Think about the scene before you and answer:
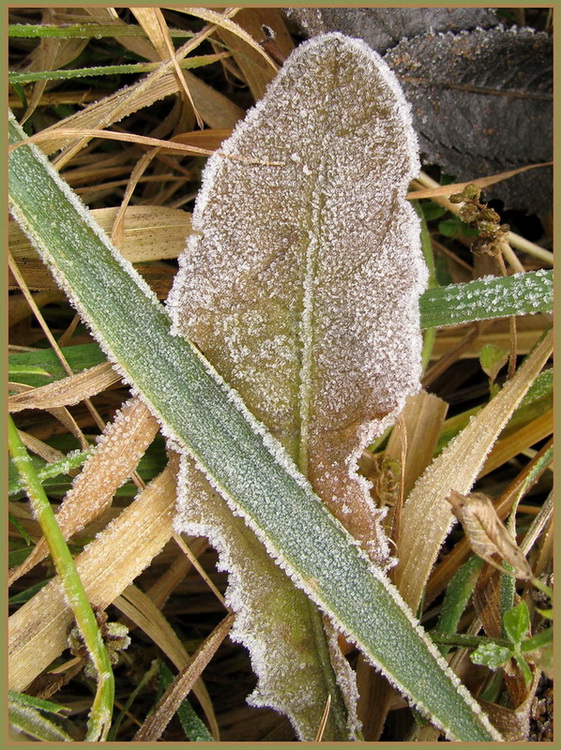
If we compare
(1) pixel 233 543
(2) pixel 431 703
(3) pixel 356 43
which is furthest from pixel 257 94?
(2) pixel 431 703

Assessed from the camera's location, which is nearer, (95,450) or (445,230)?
(95,450)

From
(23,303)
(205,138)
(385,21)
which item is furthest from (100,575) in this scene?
(385,21)

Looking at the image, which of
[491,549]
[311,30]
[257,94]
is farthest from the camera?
[257,94]

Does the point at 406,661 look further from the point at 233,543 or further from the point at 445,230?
the point at 445,230

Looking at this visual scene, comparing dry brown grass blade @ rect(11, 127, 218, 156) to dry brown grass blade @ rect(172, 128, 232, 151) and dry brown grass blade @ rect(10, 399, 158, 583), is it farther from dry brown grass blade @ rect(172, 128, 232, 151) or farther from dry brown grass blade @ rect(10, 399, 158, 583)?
dry brown grass blade @ rect(10, 399, 158, 583)

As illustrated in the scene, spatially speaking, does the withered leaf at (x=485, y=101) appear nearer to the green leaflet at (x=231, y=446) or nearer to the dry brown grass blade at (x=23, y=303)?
the green leaflet at (x=231, y=446)

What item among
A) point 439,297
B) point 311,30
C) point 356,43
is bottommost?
point 439,297

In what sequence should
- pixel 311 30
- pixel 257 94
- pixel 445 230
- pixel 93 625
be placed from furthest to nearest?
pixel 445 230 → pixel 257 94 → pixel 311 30 → pixel 93 625

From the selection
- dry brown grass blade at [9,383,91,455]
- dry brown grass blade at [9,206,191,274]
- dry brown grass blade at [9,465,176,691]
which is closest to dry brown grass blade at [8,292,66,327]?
dry brown grass blade at [9,206,191,274]
